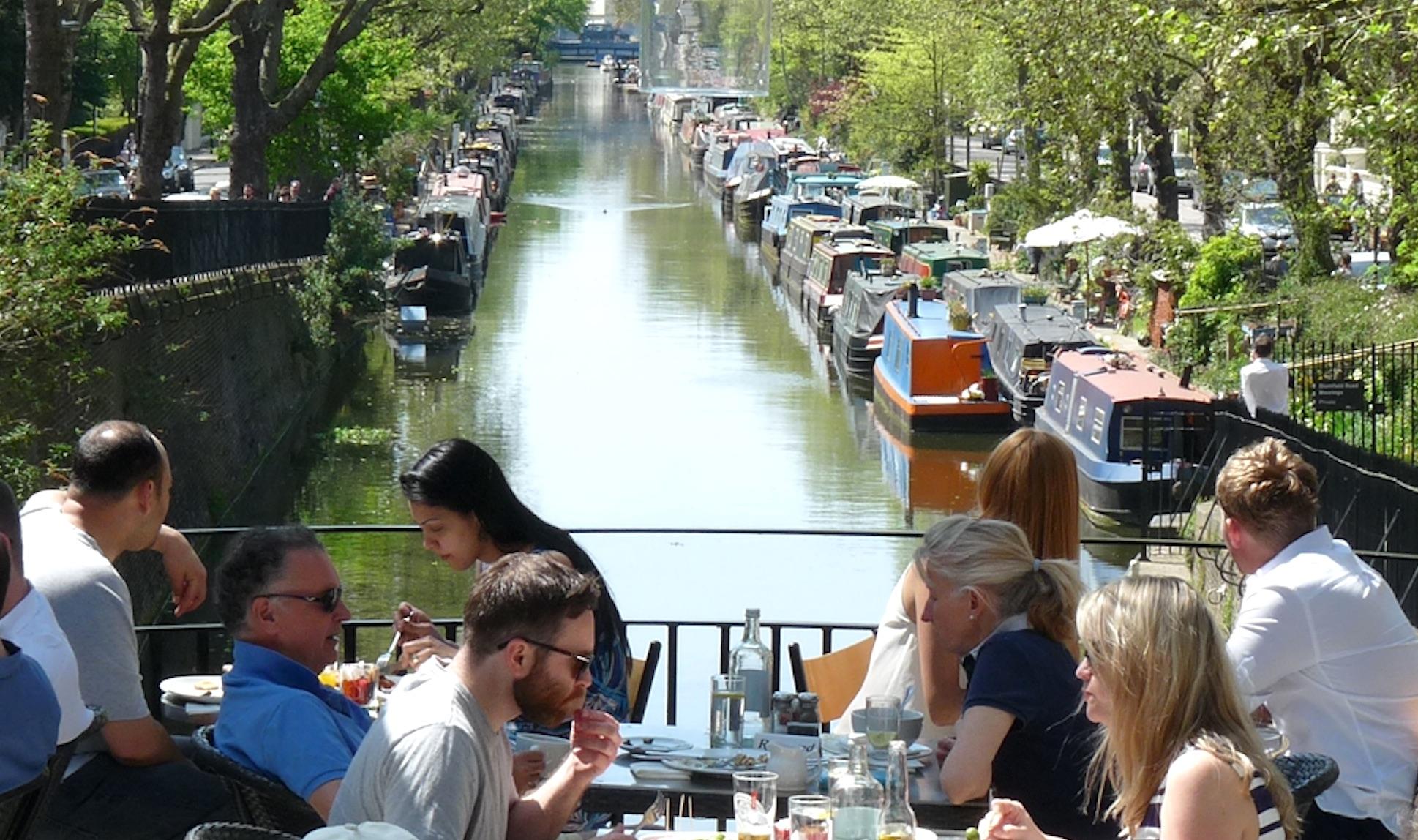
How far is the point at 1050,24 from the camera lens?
26828mm

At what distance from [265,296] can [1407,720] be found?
22588 mm

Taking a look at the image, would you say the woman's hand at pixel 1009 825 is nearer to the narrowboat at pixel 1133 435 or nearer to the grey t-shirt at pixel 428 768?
the grey t-shirt at pixel 428 768

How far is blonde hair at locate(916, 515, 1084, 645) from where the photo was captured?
15.8 feet

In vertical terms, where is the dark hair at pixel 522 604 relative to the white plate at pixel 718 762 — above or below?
above

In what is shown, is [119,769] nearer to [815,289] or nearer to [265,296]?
[265,296]

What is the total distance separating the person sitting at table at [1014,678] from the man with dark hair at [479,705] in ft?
3.90

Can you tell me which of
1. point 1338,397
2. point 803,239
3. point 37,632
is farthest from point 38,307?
point 803,239

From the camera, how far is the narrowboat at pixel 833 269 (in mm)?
42500

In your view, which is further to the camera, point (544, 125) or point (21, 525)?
point (544, 125)

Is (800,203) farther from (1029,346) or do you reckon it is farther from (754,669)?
(754,669)

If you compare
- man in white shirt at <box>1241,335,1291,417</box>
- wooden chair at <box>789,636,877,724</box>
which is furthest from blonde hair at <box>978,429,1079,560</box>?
man in white shirt at <box>1241,335,1291,417</box>

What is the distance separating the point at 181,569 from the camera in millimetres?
6426

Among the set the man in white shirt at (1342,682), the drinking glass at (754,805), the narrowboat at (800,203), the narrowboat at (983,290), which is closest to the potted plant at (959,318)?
the narrowboat at (983,290)

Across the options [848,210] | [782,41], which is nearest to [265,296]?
[848,210]
